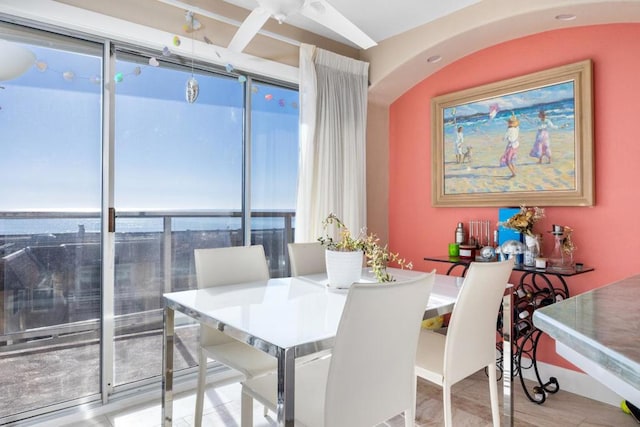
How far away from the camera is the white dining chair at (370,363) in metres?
1.30

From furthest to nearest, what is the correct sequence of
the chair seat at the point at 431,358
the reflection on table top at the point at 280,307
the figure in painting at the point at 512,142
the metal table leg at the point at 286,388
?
the figure in painting at the point at 512,142, the chair seat at the point at 431,358, the reflection on table top at the point at 280,307, the metal table leg at the point at 286,388

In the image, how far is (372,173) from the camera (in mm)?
3895

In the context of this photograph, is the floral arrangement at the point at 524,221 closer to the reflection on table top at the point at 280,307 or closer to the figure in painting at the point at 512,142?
the figure in painting at the point at 512,142

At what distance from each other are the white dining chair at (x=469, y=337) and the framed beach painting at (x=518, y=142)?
119 centimetres

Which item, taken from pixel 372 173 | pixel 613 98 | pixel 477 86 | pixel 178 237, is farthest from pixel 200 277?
pixel 613 98

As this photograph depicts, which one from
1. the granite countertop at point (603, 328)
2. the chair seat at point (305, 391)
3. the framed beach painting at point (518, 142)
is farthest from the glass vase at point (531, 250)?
the granite countertop at point (603, 328)

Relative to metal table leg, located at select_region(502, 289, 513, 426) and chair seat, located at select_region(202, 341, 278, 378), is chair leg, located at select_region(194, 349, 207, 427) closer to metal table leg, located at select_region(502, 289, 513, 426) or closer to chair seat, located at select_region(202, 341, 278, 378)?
chair seat, located at select_region(202, 341, 278, 378)

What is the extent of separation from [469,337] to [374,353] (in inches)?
29.4

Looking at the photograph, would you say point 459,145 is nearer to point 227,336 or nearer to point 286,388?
point 227,336

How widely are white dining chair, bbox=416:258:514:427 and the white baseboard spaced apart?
1.08m

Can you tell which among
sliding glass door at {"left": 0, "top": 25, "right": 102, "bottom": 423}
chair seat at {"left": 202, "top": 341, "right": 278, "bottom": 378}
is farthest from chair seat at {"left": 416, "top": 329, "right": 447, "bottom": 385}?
sliding glass door at {"left": 0, "top": 25, "right": 102, "bottom": 423}

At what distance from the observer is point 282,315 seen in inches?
63.1

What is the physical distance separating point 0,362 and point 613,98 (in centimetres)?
396

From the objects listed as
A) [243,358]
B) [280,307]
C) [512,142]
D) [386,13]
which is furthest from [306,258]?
[386,13]
